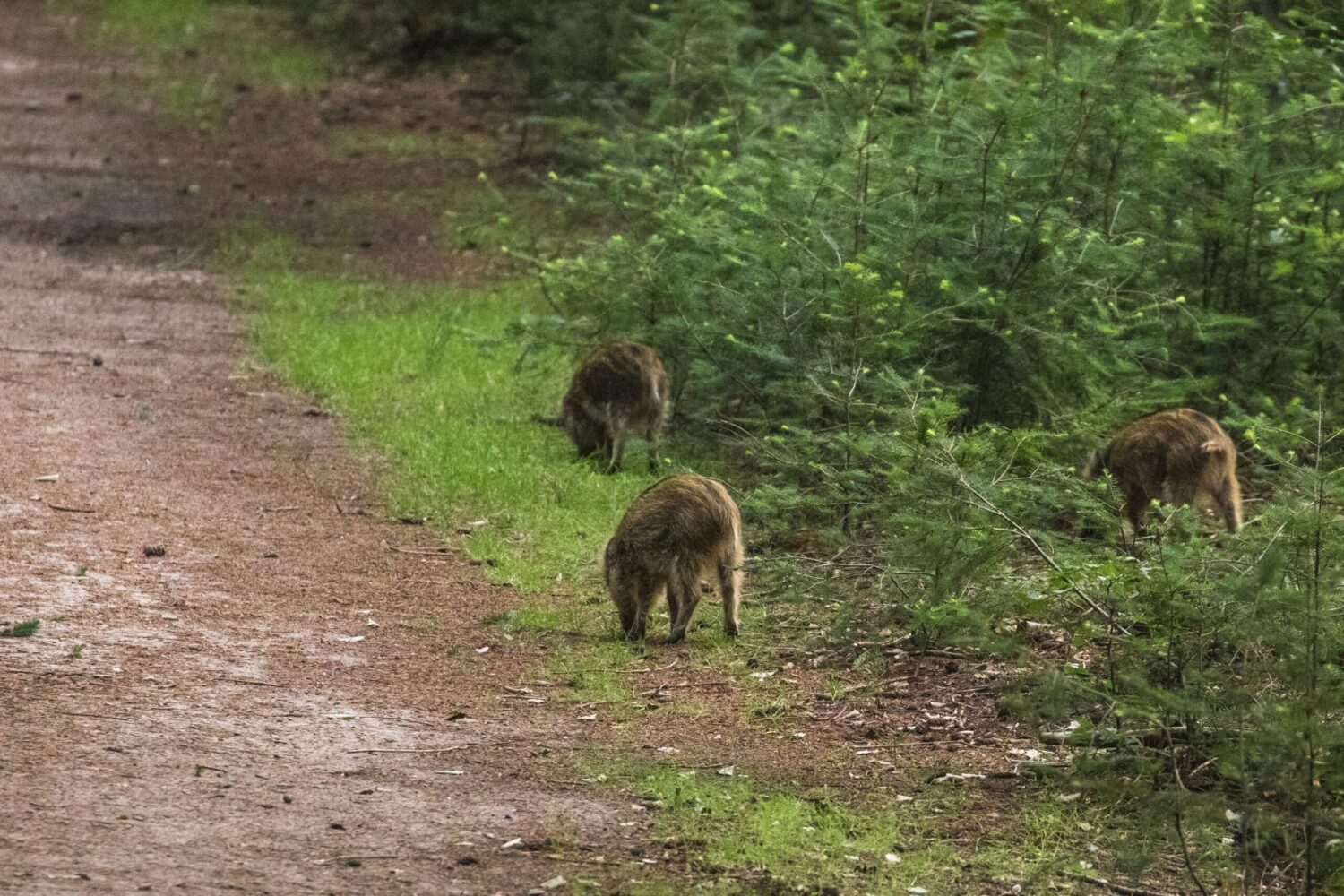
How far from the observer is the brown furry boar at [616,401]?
464 inches

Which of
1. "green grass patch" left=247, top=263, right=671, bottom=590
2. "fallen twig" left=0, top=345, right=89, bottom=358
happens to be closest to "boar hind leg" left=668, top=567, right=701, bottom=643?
"green grass patch" left=247, top=263, right=671, bottom=590

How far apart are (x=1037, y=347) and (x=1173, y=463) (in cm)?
109

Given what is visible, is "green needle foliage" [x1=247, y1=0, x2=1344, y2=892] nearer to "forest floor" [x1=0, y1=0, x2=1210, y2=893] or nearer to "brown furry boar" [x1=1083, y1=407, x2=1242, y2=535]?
"brown furry boar" [x1=1083, y1=407, x2=1242, y2=535]

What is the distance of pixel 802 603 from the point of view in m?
9.64

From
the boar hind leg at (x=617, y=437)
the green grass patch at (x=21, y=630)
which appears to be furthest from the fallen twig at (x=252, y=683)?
the boar hind leg at (x=617, y=437)

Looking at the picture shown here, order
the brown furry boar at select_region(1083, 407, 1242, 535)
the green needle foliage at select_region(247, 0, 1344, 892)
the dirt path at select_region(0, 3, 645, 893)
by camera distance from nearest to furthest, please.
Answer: the dirt path at select_region(0, 3, 645, 893), the green needle foliage at select_region(247, 0, 1344, 892), the brown furry boar at select_region(1083, 407, 1242, 535)

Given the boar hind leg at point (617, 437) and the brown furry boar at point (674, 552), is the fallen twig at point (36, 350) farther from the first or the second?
the brown furry boar at point (674, 552)

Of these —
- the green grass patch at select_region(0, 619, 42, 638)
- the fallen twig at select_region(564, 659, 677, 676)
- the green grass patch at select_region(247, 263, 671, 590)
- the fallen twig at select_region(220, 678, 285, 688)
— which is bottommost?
the green grass patch at select_region(247, 263, 671, 590)

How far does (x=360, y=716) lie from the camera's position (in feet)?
25.7

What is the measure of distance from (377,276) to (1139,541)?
10.1 meters

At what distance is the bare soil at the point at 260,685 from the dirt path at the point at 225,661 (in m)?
0.02

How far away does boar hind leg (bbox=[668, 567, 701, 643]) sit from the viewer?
29.3 feet

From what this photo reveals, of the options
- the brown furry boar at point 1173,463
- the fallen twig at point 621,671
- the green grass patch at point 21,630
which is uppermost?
the brown furry boar at point 1173,463

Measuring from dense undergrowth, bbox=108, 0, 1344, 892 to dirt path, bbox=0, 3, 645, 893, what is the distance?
1004 mm
